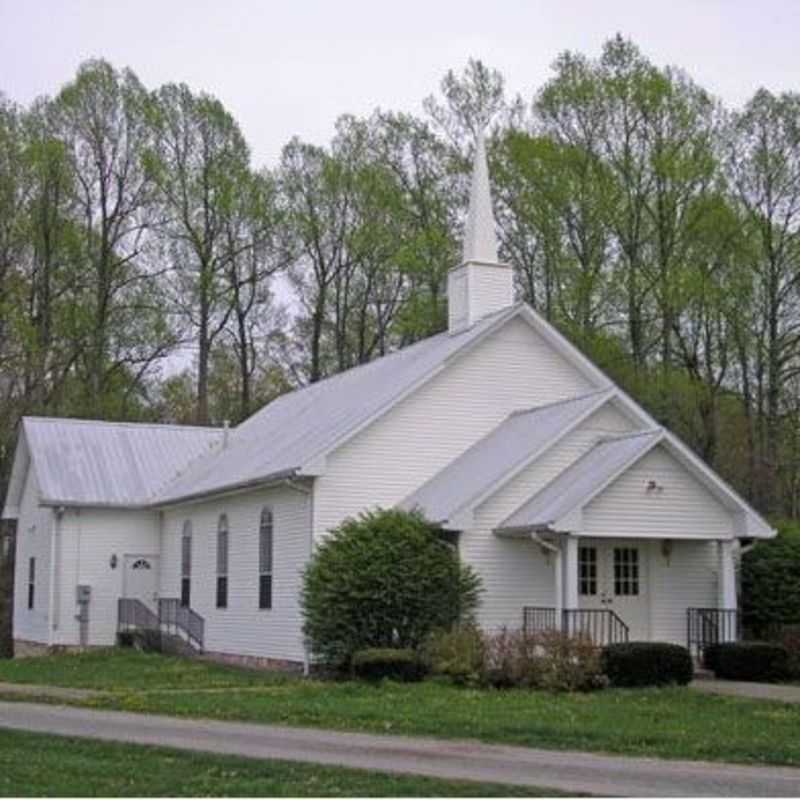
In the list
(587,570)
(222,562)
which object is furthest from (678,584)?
(222,562)

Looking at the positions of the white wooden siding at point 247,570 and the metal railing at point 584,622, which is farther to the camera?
the white wooden siding at point 247,570

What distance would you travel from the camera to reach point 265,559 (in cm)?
3003

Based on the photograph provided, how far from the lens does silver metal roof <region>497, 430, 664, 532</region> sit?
25.2 metres

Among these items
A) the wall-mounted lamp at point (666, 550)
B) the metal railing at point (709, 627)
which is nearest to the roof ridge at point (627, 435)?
the wall-mounted lamp at point (666, 550)

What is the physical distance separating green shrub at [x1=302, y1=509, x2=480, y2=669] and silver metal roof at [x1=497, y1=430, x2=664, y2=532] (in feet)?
5.34

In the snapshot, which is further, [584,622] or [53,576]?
[53,576]

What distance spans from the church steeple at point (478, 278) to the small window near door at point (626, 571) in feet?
21.3

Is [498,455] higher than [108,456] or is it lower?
lower

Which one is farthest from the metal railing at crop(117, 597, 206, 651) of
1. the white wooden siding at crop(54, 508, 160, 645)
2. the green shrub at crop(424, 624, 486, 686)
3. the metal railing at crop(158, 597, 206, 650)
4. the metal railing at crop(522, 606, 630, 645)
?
the green shrub at crop(424, 624, 486, 686)

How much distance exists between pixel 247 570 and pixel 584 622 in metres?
8.02

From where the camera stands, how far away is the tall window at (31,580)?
128ft

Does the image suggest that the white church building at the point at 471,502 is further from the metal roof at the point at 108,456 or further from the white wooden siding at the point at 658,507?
the metal roof at the point at 108,456

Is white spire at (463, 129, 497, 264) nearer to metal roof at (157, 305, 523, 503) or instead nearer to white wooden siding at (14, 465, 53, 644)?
metal roof at (157, 305, 523, 503)

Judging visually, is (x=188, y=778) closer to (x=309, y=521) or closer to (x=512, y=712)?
(x=512, y=712)
